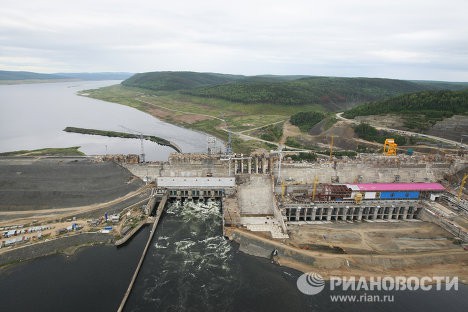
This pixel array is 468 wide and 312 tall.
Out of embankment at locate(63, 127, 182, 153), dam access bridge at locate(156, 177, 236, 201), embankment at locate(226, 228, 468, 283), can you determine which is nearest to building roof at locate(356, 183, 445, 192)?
embankment at locate(226, 228, 468, 283)

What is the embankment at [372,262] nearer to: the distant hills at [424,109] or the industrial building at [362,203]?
the industrial building at [362,203]

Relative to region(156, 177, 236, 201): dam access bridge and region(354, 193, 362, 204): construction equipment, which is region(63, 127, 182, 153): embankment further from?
region(354, 193, 362, 204): construction equipment

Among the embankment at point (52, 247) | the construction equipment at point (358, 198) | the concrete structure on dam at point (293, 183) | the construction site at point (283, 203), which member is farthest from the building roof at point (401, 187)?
the embankment at point (52, 247)

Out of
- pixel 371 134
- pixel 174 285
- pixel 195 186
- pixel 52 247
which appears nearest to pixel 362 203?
pixel 195 186

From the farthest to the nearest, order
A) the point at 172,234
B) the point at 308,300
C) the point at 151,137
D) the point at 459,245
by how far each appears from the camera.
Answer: the point at 151,137, the point at 172,234, the point at 459,245, the point at 308,300

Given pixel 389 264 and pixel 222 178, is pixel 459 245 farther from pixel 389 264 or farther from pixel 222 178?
pixel 222 178

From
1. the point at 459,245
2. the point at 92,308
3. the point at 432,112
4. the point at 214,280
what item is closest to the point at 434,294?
the point at 459,245

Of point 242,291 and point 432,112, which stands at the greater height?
point 432,112
